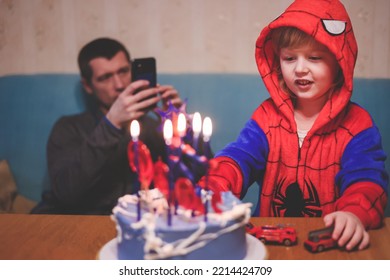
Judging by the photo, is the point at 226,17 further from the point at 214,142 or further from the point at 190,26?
the point at 214,142

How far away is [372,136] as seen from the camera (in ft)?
4.35

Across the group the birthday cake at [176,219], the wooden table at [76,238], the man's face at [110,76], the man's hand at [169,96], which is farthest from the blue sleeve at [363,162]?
the man's face at [110,76]

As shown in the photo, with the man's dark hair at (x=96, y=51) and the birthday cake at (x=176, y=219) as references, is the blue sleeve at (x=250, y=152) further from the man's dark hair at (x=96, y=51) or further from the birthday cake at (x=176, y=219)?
the man's dark hair at (x=96, y=51)

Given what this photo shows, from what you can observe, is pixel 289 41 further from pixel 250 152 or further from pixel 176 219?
pixel 176 219

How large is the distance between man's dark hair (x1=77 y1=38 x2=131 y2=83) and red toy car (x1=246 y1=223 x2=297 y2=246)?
2.80 ft

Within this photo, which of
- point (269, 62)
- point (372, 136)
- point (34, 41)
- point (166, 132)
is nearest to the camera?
point (166, 132)

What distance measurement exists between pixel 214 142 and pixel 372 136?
54 centimetres

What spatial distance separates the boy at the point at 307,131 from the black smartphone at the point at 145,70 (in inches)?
14.8

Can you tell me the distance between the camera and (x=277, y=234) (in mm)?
1097

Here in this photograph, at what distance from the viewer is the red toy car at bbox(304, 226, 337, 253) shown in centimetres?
106

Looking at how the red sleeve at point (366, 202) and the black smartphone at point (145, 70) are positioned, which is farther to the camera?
the black smartphone at point (145, 70)

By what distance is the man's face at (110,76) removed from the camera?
68.8 inches
